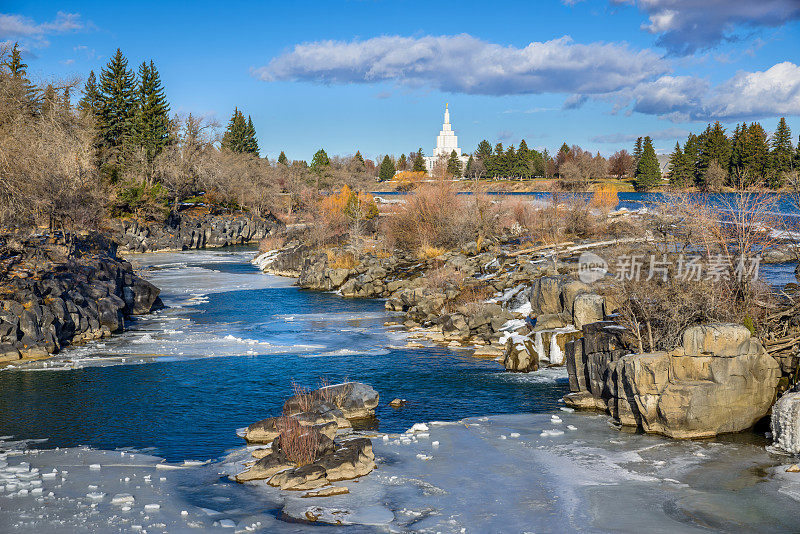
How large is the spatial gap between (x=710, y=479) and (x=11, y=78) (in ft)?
212

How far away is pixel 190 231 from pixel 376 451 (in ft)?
237

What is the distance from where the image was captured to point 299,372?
25.5m

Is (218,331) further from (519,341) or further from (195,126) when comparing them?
(195,126)

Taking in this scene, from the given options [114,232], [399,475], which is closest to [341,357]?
[399,475]

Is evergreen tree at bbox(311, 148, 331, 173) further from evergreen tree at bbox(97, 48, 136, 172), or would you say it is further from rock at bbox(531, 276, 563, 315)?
rock at bbox(531, 276, 563, 315)

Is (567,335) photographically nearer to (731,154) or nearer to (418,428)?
(418,428)

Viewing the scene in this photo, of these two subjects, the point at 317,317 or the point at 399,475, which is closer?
the point at 399,475

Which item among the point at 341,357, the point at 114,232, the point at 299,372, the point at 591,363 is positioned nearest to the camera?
the point at 591,363

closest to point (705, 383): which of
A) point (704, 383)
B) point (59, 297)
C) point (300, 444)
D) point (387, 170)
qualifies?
point (704, 383)

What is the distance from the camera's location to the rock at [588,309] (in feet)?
84.4

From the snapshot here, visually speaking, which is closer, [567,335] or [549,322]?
[567,335]

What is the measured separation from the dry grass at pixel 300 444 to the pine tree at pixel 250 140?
11972 cm

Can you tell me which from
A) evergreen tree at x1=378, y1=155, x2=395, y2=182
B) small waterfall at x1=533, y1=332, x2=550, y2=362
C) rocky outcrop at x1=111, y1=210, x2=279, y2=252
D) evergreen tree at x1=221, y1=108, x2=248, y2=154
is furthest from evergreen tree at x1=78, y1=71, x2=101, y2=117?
evergreen tree at x1=378, y1=155, x2=395, y2=182

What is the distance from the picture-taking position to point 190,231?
274ft
